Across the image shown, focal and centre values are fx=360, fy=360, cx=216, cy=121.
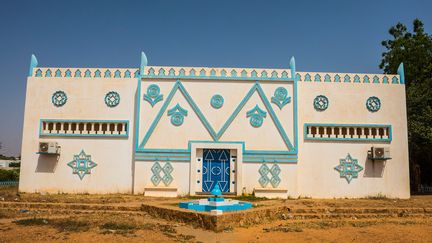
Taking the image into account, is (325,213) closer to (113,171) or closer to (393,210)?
(393,210)

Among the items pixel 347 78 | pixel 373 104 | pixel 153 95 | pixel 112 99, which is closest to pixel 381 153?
pixel 373 104

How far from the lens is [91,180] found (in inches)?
553

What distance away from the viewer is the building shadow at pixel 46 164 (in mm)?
14109

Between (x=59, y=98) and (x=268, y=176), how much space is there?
29.2ft

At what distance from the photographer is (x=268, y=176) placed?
14.0m

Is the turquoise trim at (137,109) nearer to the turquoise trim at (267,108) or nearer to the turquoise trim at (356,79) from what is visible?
the turquoise trim at (267,108)

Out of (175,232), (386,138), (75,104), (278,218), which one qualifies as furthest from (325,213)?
(75,104)

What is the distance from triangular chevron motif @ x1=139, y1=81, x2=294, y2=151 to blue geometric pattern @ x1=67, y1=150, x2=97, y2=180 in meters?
2.12

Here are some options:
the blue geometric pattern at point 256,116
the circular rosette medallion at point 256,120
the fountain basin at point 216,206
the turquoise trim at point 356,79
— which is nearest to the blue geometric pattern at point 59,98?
the blue geometric pattern at point 256,116

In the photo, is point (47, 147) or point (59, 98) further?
point (59, 98)

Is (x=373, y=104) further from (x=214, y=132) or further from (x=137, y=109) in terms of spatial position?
(x=137, y=109)

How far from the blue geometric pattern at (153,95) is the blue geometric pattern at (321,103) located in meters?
6.25

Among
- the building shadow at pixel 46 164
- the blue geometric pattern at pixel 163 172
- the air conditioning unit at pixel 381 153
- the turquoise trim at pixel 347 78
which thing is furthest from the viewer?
the turquoise trim at pixel 347 78

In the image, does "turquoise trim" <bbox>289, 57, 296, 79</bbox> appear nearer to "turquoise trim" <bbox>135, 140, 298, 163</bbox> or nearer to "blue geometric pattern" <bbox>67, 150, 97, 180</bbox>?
"turquoise trim" <bbox>135, 140, 298, 163</bbox>
